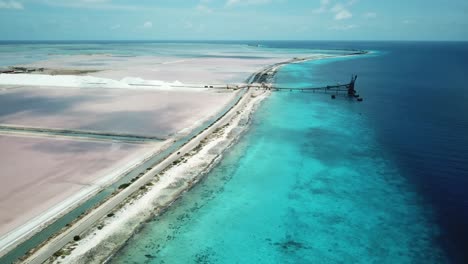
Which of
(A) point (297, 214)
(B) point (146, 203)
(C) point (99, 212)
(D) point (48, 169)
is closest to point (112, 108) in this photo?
(D) point (48, 169)

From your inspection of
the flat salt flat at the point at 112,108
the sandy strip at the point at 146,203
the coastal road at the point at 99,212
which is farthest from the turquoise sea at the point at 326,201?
the flat salt flat at the point at 112,108

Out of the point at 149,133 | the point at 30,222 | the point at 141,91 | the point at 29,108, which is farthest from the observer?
the point at 141,91

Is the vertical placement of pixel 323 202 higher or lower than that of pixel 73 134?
lower

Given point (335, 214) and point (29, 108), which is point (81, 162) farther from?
point (29, 108)

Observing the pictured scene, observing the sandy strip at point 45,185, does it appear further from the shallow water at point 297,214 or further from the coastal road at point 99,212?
the shallow water at point 297,214

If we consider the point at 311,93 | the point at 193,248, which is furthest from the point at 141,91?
the point at 193,248

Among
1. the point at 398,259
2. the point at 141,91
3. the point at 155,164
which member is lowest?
the point at 398,259

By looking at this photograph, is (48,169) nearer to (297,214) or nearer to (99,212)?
(99,212)
